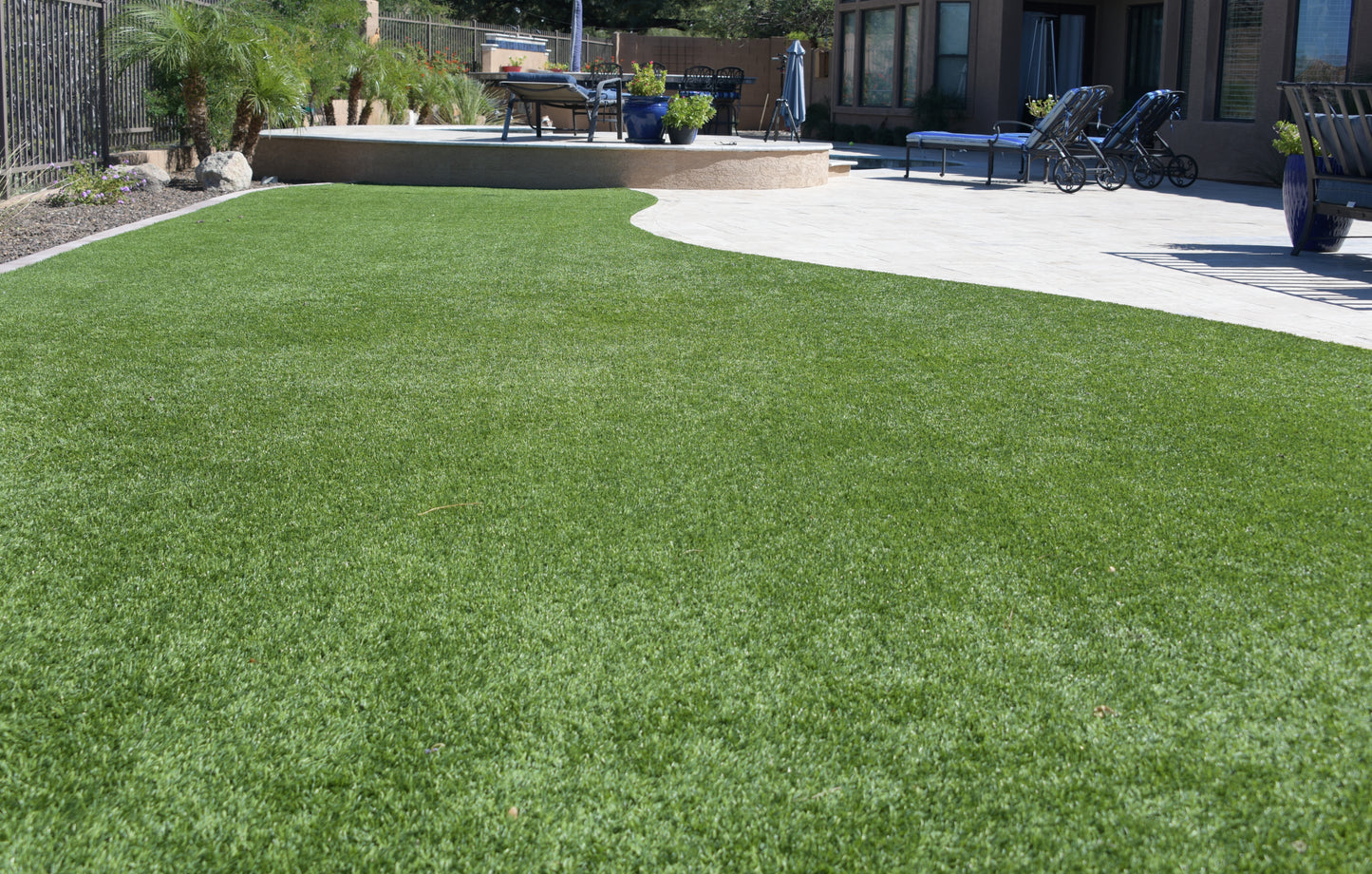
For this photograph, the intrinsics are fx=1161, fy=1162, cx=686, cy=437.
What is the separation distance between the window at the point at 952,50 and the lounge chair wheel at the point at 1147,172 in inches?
316

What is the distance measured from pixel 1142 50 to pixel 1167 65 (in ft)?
14.3

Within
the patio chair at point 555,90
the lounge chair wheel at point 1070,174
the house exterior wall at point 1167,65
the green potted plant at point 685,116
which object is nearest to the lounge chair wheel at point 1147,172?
the lounge chair wheel at point 1070,174

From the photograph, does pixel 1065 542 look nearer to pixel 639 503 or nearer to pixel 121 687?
pixel 639 503

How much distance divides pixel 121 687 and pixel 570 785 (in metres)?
0.97

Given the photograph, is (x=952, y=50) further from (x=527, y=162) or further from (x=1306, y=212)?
(x=1306, y=212)

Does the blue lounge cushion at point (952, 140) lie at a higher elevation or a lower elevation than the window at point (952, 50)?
lower

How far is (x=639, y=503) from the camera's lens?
3334 mm

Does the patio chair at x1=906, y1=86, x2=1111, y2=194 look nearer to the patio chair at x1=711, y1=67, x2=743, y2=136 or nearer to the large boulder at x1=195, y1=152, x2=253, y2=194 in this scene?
the patio chair at x1=711, y1=67, x2=743, y2=136

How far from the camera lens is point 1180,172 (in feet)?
48.8

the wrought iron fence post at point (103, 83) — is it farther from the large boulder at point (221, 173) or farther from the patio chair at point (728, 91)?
the patio chair at point (728, 91)

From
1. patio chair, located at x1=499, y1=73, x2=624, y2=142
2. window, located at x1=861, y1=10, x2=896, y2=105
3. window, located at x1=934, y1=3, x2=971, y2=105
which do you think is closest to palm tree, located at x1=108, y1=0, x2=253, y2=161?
patio chair, located at x1=499, y1=73, x2=624, y2=142

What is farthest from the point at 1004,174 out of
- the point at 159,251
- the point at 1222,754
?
the point at 1222,754

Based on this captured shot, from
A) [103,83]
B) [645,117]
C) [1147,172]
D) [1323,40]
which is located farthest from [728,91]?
[103,83]

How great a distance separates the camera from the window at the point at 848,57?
25594 millimetres
